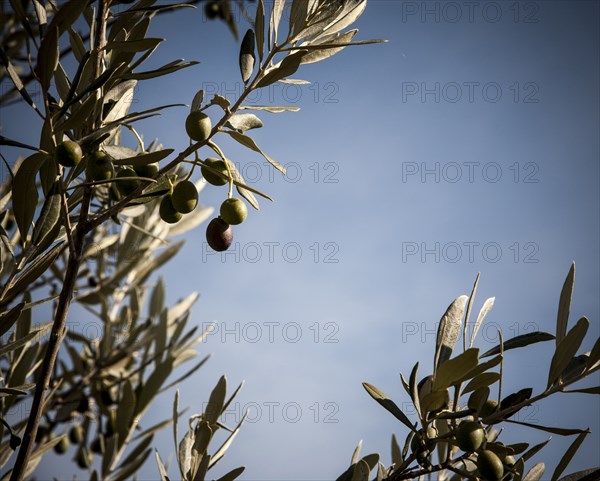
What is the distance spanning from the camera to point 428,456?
1118mm

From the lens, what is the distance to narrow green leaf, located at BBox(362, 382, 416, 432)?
1.14 metres

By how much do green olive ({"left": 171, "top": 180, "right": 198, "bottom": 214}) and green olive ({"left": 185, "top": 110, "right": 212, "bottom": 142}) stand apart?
113mm

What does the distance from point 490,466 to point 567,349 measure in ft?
0.89

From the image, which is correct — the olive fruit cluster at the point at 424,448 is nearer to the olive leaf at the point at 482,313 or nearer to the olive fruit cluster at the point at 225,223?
the olive leaf at the point at 482,313

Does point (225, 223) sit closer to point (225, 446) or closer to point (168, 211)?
point (168, 211)

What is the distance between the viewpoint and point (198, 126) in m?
1.04

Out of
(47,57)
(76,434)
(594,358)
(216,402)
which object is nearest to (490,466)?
(594,358)

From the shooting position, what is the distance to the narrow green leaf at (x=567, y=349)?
111cm

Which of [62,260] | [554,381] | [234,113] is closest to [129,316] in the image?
[62,260]

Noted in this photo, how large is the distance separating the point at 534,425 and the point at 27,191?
1.01m

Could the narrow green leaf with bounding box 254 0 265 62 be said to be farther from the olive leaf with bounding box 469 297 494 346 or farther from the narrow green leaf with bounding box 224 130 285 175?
the olive leaf with bounding box 469 297 494 346

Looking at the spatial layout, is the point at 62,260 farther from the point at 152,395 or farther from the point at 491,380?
the point at 491,380

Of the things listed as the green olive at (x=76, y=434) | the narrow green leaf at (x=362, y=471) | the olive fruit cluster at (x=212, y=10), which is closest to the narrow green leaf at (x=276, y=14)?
the narrow green leaf at (x=362, y=471)

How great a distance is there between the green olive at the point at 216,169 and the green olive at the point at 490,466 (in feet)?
2.26
